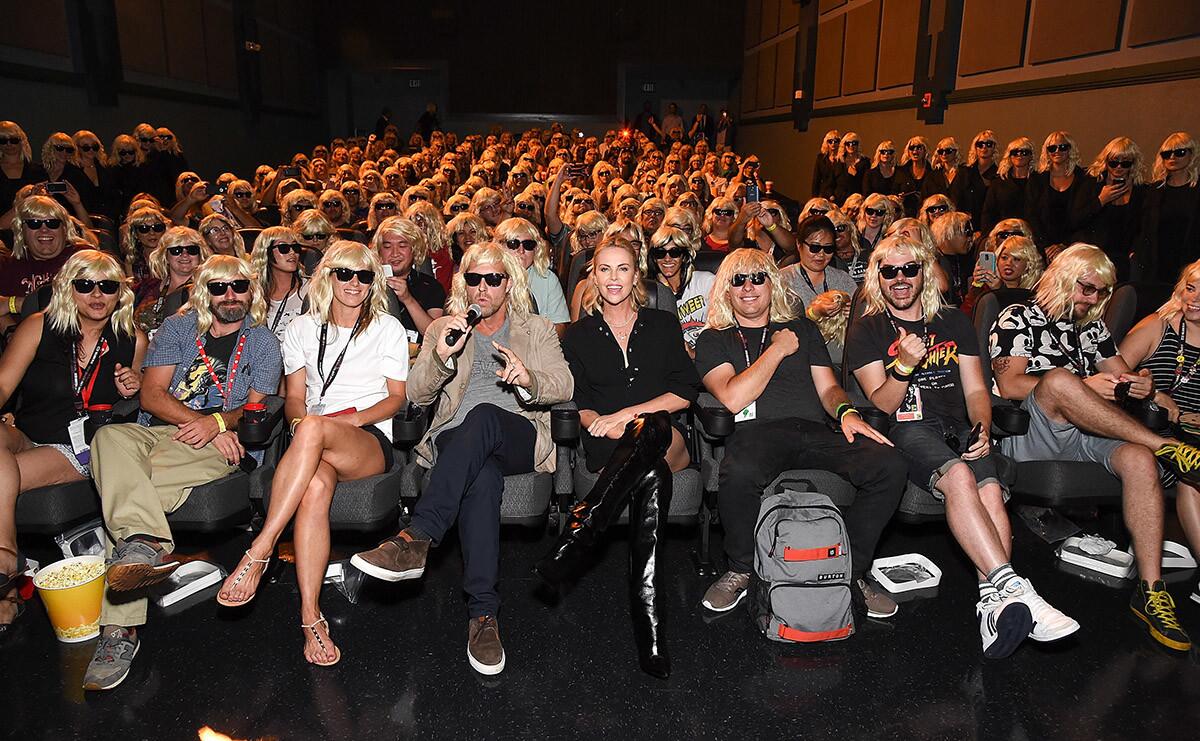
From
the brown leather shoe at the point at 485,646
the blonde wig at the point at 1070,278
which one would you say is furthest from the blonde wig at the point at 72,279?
the blonde wig at the point at 1070,278

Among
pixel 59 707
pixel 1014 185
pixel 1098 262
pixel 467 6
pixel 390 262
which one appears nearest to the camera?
pixel 59 707

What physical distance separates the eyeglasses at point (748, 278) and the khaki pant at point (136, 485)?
6.70 ft

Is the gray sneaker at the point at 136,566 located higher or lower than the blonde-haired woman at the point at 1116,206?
lower

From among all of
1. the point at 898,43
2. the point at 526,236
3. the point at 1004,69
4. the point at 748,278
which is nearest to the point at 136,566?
the point at 748,278

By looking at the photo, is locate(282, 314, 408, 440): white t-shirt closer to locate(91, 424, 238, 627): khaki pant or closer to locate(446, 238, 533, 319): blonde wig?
locate(446, 238, 533, 319): blonde wig

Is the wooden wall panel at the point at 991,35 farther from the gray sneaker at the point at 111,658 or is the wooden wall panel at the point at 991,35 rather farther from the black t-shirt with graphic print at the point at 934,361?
the gray sneaker at the point at 111,658

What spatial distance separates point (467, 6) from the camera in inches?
890

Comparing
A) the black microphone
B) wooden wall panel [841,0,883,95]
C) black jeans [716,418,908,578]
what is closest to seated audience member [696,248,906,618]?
black jeans [716,418,908,578]

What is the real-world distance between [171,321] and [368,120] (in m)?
22.6

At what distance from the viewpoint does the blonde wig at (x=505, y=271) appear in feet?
9.84

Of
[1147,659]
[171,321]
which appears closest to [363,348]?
[171,321]

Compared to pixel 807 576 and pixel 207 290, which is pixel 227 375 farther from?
pixel 807 576

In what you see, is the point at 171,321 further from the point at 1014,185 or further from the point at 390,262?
the point at 1014,185

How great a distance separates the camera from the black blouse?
3.04m
